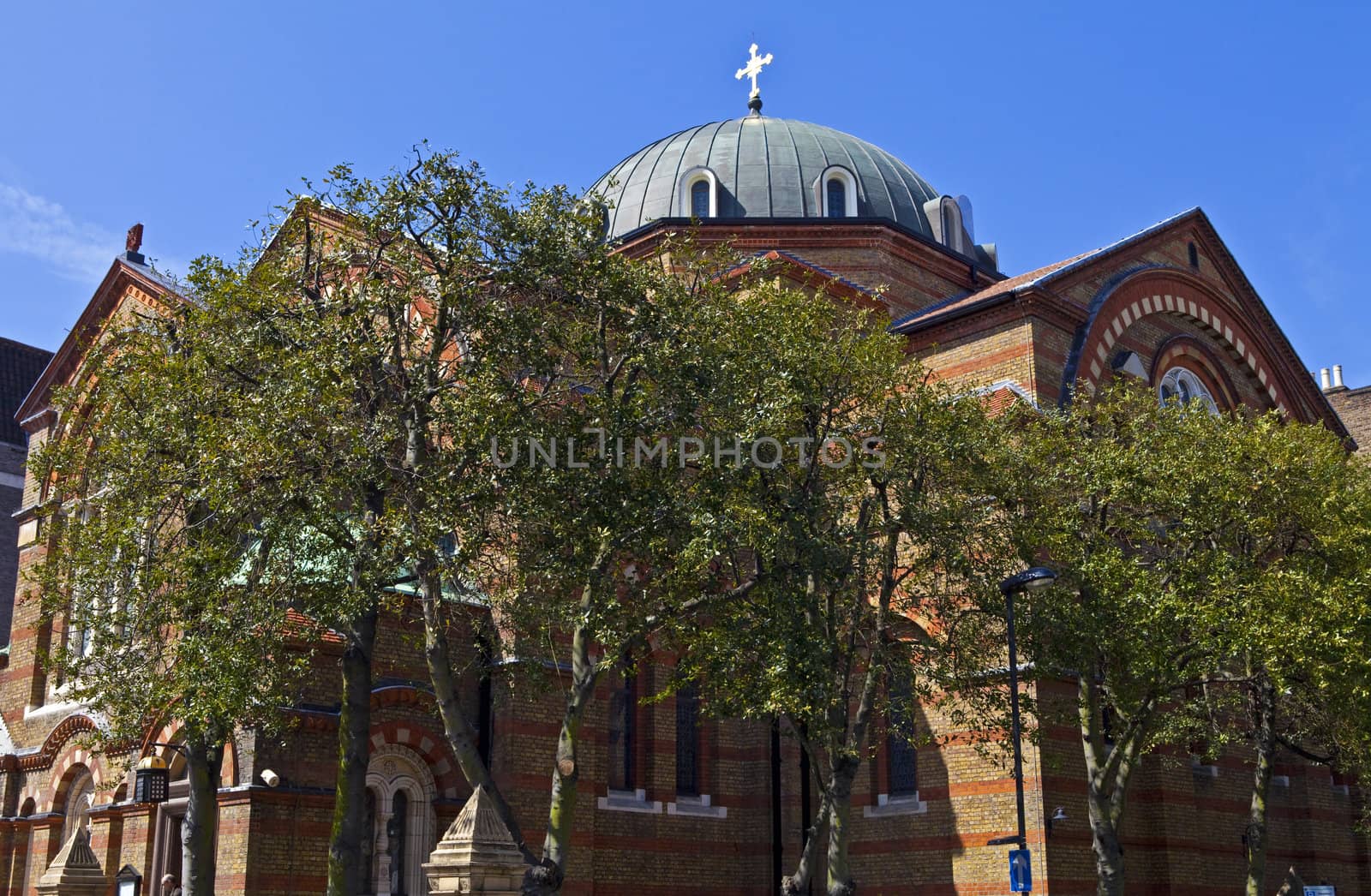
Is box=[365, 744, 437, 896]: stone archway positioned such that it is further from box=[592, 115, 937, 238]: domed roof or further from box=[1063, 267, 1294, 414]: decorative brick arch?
box=[592, 115, 937, 238]: domed roof

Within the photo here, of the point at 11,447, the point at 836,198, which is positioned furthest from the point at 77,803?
the point at 836,198

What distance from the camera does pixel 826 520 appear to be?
60.3ft

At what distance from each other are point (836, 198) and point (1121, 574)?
1762 cm

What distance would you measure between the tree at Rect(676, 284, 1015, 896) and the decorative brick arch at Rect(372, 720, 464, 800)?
545cm

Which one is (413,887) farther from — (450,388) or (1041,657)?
(1041,657)

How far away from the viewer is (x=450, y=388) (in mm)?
17609

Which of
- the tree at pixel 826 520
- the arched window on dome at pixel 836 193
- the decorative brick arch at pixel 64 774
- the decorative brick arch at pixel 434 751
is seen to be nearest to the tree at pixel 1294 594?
the tree at pixel 826 520

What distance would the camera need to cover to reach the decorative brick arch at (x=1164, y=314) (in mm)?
27359

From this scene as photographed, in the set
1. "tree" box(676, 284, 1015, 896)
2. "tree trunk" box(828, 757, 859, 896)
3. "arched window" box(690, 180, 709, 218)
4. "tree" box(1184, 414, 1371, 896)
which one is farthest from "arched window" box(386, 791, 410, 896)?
"arched window" box(690, 180, 709, 218)

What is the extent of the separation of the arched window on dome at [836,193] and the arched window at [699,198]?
2733 millimetres

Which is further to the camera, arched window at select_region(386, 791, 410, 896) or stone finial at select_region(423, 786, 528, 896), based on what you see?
arched window at select_region(386, 791, 410, 896)

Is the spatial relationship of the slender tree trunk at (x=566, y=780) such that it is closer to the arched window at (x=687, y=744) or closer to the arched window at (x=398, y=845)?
the arched window at (x=398, y=845)

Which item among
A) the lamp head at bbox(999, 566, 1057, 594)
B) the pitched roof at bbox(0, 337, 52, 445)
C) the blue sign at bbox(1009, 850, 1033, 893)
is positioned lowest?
the blue sign at bbox(1009, 850, 1033, 893)

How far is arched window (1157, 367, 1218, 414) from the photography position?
98.0 feet
